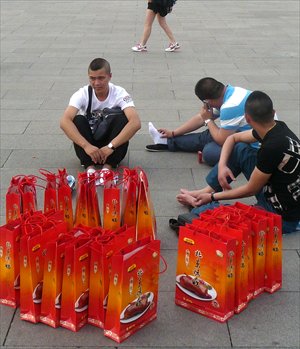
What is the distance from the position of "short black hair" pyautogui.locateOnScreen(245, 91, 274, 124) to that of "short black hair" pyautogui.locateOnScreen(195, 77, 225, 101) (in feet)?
3.62

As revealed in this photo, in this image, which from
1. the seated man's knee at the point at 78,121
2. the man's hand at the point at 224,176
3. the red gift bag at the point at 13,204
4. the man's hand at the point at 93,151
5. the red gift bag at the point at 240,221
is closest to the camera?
the red gift bag at the point at 240,221

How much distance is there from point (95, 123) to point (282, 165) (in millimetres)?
2179

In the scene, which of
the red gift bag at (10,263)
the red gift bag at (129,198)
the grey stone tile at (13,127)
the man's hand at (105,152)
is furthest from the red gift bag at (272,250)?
the grey stone tile at (13,127)

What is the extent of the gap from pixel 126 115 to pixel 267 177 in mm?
1904

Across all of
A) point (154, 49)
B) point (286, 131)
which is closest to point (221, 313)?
point (286, 131)

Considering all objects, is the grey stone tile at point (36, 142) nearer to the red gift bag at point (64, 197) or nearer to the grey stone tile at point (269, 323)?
the red gift bag at point (64, 197)

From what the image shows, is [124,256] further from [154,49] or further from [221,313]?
[154,49]

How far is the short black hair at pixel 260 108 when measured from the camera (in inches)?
136

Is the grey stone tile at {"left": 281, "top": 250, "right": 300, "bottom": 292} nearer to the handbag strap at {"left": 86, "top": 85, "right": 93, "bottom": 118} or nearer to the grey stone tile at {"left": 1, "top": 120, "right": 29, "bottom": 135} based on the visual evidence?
the handbag strap at {"left": 86, "top": 85, "right": 93, "bottom": 118}

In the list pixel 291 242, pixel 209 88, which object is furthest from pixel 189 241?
pixel 209 88

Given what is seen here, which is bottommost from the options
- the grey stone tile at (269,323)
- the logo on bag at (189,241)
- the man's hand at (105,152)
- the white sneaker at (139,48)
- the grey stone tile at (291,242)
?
the white sneaker at (139,48)

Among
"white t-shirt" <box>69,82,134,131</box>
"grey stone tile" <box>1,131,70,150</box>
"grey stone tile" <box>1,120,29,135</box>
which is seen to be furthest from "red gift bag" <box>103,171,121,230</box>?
"grey stone tile" <box>1,120,29,135</box>

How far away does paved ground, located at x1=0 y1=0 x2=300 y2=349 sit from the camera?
9.84ft

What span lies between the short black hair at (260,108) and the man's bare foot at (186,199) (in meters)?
1.06
